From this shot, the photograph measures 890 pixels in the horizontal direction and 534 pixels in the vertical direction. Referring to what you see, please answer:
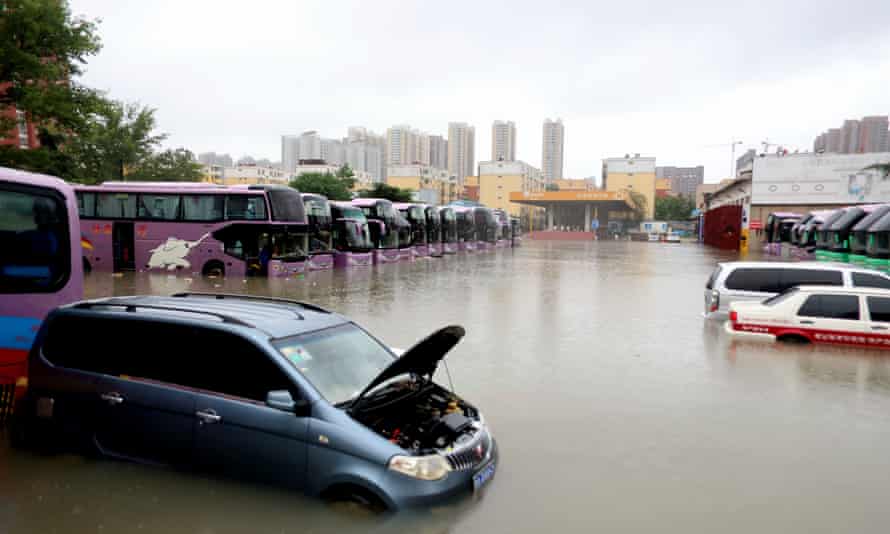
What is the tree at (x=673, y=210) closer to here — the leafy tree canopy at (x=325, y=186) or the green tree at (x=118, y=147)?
the leafy tree canopy at (x=325, y=186)

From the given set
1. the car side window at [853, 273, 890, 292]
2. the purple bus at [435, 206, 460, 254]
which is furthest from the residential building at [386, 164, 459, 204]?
the car side window at [853, 273, 890, 292]

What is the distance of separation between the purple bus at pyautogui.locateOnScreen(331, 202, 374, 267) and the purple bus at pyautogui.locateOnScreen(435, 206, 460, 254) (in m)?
14.2

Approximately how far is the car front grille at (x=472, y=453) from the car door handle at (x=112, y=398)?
2.85 metres

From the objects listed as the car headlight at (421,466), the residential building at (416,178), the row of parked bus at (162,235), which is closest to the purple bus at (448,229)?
the row of parked bus at (162,235)

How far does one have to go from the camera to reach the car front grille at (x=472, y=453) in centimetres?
435

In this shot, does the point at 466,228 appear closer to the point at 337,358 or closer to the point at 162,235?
the point at 162,235

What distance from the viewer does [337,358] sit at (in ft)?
16.7

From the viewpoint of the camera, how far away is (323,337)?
518cm

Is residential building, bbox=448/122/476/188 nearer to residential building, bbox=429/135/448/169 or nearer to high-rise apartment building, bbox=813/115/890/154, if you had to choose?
residential building, bbox=429/135/448/169

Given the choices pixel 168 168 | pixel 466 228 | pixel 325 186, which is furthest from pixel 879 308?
pixel 325 186

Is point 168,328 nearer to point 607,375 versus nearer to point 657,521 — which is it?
point 657,521

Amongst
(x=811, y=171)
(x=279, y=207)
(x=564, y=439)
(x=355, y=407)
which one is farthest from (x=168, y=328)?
(x=811, y=171)

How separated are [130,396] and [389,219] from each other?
1150 inches

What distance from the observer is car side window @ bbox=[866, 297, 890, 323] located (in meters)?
11.0
